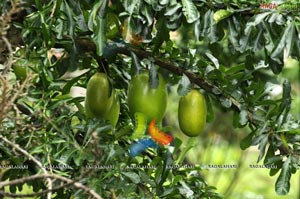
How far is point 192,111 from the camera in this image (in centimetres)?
121

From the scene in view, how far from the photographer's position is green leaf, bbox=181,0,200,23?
1059 mm

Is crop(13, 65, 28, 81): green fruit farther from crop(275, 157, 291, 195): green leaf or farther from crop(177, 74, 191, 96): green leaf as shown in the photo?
crop(275, 157, 291, 195): green leaf

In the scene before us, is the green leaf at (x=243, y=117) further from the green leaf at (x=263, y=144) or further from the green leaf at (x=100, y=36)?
the green leaf at (x=100, y=36)

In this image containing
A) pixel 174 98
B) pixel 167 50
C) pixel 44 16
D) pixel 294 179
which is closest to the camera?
pixel 44 16

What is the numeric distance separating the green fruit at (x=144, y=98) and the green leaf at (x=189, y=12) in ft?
0.54

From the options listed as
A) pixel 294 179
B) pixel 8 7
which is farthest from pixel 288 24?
pixel 294 179

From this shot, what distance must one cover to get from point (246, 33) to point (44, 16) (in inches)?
14.1

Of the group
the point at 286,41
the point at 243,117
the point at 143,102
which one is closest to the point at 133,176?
the point at 143,102

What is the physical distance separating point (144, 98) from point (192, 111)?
11 centimetres

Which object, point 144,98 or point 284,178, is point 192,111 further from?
point 284,178

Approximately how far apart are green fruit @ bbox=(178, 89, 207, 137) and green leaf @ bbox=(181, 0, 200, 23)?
19 centimetres

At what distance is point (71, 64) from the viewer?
1.12 meters

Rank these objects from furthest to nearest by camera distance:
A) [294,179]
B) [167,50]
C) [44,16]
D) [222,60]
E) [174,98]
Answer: [294,179] → [174,98] → [222,60] → [167,50] → [44,16]

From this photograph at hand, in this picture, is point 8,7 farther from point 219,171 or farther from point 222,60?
point 219,171
